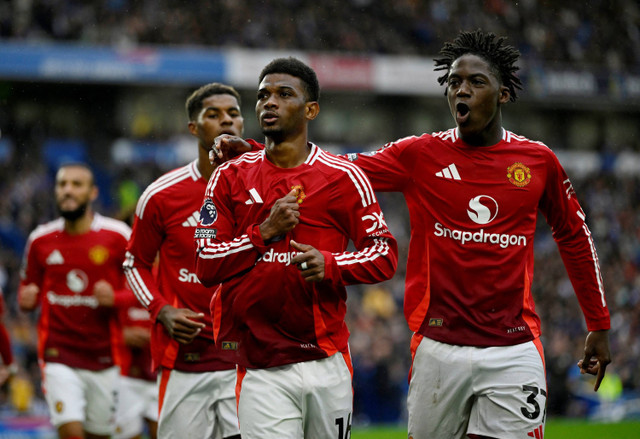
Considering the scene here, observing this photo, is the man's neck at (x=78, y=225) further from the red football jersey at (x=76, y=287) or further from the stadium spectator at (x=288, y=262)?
the stadium spectator at (x=288, y=262)

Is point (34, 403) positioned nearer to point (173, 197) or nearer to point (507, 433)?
point (173, 197)

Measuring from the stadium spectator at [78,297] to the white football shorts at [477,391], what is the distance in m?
3.66

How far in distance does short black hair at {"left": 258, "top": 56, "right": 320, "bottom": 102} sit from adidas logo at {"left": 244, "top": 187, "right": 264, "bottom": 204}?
0.56m

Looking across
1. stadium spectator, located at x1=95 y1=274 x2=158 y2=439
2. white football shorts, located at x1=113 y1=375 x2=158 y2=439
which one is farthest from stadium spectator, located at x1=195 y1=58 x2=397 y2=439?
white football shorts, located at x1=113 y1=375 x2=158 y2=439

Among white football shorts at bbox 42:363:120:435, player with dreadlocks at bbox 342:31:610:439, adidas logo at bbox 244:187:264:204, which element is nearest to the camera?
adidas logo at bbox 244:187:264:204

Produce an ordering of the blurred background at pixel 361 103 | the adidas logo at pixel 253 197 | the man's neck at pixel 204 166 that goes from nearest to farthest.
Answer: the adidas logo at pixel 253 197, the man's neck at pixel 204 166, the blurred background at pixel 361 103

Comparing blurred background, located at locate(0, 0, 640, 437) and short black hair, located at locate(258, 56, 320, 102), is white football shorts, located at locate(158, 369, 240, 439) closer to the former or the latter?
short black hair, located at locate(258, 56, 320, 102)

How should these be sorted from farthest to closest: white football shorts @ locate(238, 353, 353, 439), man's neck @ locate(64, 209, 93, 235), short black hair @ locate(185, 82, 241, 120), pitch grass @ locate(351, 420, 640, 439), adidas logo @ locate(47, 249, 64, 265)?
1. pitch grass @ locate(351, 420, 640, 439)
2. man's neck @ locate(64, 209, 93, 235)
3. adidas logo @ locate(47, 249, 64, 265)
4. short black hair @ locate(185, 82, 241, 120)
5. white football shorts @ locate(238, 353, 353, 439)

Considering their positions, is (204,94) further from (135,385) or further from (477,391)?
(135,385)

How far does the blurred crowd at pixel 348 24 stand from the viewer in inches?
979

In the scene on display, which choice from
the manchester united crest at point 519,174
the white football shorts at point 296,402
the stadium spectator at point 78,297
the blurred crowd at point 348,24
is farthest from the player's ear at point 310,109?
the blurred crowd at point 348,24

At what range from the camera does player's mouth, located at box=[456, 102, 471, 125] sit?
16.1 ft

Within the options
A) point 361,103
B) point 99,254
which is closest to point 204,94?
point 99,254

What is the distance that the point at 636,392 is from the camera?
19.1 meters
